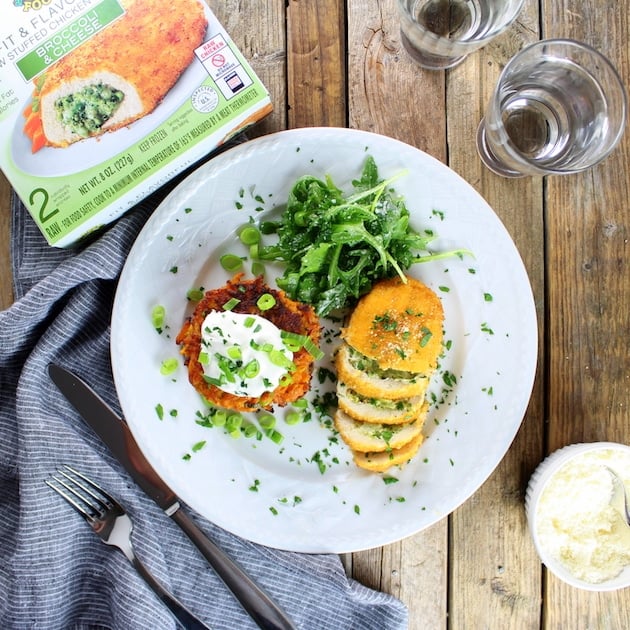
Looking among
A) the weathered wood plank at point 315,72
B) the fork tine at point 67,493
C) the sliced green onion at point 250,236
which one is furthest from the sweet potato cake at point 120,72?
the fork tine at point 67,493

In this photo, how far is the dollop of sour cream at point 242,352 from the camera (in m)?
2.57

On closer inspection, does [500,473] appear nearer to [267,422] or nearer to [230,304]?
[267,422]

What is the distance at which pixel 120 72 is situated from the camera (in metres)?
2.56

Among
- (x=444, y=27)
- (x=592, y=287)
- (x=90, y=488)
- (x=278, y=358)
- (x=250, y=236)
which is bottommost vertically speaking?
(x=592, y=287)

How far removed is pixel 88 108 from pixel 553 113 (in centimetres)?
206

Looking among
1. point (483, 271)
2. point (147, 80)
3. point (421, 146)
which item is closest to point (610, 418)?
point (483, 271)

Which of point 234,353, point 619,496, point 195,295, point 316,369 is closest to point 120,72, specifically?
point 195,295

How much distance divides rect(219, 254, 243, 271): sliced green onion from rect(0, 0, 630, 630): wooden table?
0.61 meters

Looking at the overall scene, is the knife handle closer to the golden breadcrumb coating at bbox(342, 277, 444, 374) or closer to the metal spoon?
the golden breadcrumb coating at bbox(342, 277, 444, 374)

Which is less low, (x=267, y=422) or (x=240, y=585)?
(x=267, y=422)

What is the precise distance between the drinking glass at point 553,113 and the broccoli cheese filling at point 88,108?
1.62 m

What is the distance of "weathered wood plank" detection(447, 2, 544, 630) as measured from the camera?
2943mm

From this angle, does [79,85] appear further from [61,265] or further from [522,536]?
[522,536]

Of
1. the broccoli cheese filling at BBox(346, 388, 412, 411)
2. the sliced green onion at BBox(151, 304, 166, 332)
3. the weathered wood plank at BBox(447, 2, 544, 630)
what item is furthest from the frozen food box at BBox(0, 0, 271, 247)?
the broccoli cheese filling at BBox(346, 388, 412, 411)
